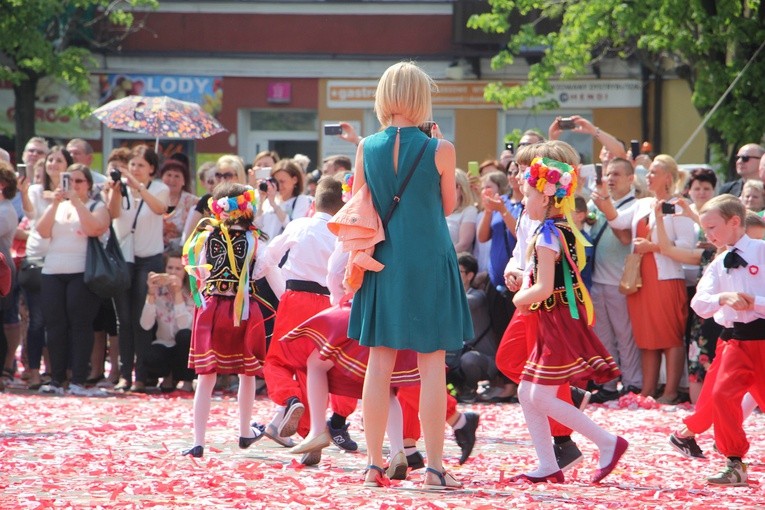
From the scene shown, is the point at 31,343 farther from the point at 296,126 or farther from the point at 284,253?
the point at 296,126

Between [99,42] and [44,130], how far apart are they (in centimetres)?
206

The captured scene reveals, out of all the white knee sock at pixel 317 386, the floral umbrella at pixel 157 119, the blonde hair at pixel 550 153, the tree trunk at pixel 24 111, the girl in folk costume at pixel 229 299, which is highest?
the tree trunk at pixel 24 111

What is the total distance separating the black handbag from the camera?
1320cm

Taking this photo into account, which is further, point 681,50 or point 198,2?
point 198,2

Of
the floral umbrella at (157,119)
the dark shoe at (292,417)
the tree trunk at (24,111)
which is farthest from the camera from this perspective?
the tree trunk at (24,111)

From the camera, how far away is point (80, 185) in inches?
525

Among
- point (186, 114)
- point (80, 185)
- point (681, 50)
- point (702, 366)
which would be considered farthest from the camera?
point (681, 50)

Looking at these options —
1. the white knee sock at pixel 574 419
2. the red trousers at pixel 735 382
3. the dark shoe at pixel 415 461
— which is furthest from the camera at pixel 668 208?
the white knee sock at pixel 574 419

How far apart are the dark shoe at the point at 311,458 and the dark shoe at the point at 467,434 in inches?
34.8

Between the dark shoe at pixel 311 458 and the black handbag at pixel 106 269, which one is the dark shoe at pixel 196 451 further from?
the black handbag at pixel 106 269

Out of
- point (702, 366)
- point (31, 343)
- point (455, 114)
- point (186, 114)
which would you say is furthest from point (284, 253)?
point (455, 114)

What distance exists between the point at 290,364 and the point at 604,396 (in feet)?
15.3

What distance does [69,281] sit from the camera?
13453 mm

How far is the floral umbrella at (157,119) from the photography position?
1495cm
